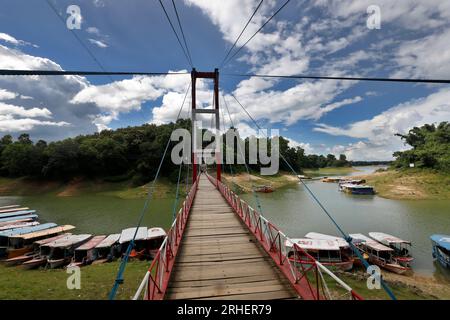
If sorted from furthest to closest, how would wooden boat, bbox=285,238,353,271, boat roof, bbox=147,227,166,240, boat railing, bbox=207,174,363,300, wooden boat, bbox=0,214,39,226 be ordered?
wooden boat, bbox=0,214,39,226 → boat roof, bbox=147,227,166,240 → wooden boat, bbox=285,238,353,271 → boat railing, bbox=207,174,363,300

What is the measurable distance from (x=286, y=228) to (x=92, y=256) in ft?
42.9

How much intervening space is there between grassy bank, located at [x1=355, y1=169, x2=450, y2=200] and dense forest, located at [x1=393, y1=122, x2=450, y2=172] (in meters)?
1.83

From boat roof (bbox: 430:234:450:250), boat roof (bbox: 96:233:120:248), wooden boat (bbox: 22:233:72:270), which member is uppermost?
boat roof (bbox: 430:234:450:250)

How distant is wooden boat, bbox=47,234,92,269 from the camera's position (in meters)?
11.9

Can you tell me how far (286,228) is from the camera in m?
16.9

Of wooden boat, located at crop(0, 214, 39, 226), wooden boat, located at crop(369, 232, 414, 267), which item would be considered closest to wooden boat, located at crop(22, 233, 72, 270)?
wooden boat, located at crop(0, 214, 39, 226)

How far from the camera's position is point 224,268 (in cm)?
486

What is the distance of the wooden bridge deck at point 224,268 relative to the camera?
13.1 feet

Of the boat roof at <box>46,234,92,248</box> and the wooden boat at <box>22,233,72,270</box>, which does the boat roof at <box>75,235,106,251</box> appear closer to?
the boat roof at <box>46,234,92,248</box>

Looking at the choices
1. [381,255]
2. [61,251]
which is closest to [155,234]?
[61,251]

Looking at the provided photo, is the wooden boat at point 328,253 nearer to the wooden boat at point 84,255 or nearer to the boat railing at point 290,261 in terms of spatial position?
the boat railing at point 290,261
